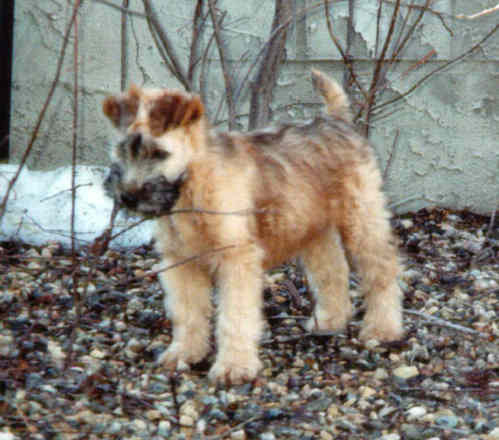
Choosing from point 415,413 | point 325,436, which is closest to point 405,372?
point 415,413

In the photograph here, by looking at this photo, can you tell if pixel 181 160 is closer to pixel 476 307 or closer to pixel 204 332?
pixel 204 332

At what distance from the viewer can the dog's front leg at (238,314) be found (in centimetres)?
371

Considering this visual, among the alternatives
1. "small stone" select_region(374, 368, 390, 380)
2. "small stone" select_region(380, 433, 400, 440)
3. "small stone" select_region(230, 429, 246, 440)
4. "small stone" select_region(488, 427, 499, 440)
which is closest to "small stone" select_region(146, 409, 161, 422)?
"small stone" select_region(230, 429, 246, 440)

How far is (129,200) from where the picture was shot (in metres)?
3.25

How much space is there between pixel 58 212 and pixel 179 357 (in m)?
2.59

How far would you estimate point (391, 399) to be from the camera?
145 inches

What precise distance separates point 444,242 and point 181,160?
3.62 meters

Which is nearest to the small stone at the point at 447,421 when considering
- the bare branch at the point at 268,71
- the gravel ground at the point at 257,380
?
the gravel ground at the point at 257,380

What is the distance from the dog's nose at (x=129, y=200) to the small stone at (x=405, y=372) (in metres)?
1.71

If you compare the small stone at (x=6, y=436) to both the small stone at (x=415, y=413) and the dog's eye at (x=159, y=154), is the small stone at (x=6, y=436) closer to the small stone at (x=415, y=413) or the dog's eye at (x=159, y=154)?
the dog's eye at (x=159, y=154)

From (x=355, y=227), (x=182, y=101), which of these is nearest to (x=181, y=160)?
(x=182, y=101)

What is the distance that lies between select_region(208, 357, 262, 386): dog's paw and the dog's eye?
3.61ft

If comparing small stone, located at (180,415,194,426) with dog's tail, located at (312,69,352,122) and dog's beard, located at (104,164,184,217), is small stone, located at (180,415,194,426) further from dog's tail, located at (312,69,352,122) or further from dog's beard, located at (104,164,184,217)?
dog's tail, located at (312,69,352,122)

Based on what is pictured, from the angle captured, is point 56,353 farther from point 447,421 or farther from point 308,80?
point 308,80
